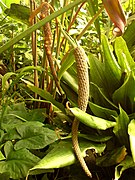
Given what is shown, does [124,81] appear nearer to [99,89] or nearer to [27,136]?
[99,89]

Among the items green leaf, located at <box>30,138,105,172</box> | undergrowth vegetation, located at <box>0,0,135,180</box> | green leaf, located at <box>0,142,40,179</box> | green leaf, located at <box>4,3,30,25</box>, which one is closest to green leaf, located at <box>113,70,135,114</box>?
undergrowth vegetation, located at <box>0,0,135,180</box>

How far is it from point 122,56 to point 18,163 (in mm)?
304

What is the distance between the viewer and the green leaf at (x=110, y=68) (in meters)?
0.74

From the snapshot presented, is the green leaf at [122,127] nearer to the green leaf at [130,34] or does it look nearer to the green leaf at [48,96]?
the green leaf at [48,96]

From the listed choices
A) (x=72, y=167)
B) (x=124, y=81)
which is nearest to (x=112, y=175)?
(x=72, y=167)

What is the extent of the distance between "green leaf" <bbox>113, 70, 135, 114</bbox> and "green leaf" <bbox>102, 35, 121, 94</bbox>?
0.03m

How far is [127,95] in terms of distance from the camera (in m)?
0.74

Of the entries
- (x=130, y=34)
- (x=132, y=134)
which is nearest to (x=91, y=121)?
(x=132, y=134)

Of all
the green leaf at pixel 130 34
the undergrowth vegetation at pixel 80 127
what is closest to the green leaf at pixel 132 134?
the undergrowth vegetation at pixel 80 127

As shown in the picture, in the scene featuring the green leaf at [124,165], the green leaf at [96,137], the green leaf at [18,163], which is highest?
the green leaf at [18,163]

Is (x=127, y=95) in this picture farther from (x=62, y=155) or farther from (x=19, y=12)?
(x=19, y=12)

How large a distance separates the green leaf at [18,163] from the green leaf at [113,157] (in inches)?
5.7

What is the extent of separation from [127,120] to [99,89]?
3.5 inches

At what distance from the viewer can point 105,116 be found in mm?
739
